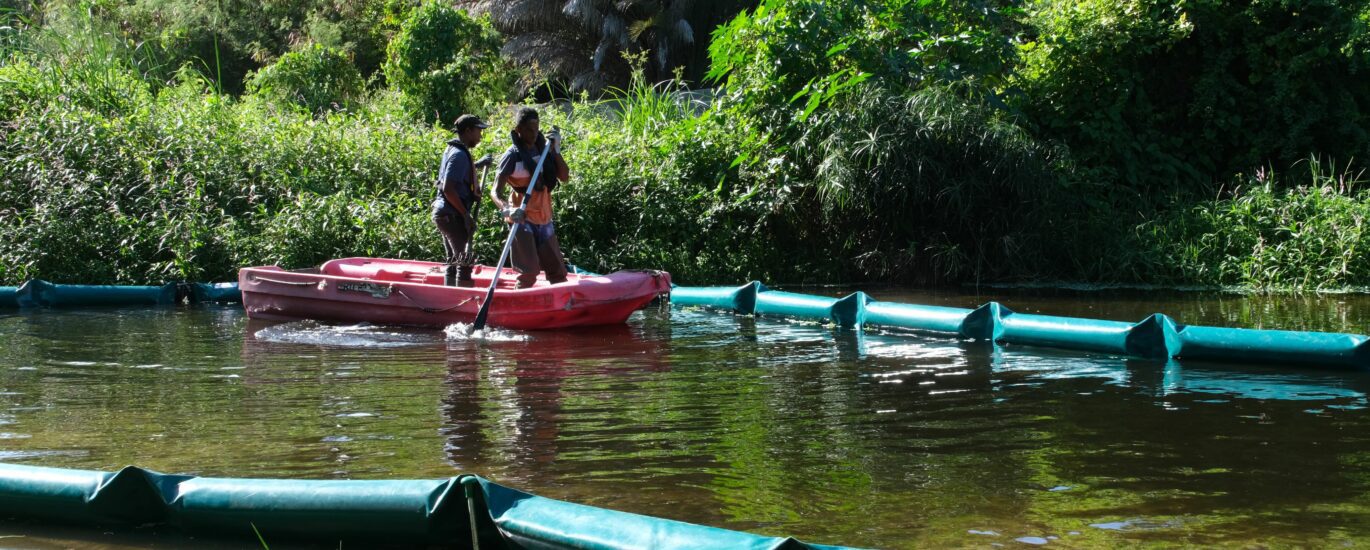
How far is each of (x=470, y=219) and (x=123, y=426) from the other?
459 centimetres

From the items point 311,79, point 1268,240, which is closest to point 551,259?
point 1268,240

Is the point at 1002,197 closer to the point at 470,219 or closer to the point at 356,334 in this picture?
the point at 470,219

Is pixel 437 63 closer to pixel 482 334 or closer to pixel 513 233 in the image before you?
pixel 513 233

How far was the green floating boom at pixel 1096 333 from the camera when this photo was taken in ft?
22.8

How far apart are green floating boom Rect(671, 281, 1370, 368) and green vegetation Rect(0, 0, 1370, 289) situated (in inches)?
116

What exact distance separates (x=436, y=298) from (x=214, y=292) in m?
3.68

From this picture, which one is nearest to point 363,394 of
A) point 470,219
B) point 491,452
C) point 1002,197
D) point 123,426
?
point 123,426

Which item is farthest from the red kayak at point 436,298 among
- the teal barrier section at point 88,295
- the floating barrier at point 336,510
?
the floating barrier at point 336,510

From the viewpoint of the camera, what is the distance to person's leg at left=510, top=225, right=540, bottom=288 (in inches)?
373

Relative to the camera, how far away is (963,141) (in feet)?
41.8

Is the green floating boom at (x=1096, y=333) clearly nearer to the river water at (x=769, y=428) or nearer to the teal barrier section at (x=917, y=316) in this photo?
the teal barrier section at (x=917, y=316)

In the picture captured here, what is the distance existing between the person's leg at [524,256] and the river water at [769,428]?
609mm

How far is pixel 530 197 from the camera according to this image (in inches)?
367

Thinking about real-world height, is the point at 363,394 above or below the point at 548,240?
below
